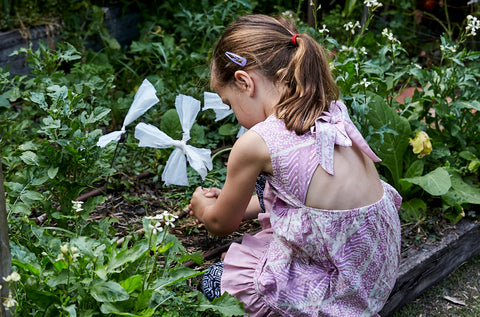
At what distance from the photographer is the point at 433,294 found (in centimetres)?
272

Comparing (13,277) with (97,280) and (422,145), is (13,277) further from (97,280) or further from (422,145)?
(422,145)

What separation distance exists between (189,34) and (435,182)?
6.72 ft

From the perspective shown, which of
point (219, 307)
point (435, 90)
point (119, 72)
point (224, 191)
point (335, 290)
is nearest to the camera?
point (219, 307)

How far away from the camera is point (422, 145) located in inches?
115

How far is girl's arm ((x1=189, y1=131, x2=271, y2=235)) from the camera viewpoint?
6.55ft

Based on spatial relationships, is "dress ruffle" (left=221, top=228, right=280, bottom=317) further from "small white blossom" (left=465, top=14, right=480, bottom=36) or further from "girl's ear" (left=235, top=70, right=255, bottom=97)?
"small white blossom" (left=465, top=14, right=480, bottom=36)

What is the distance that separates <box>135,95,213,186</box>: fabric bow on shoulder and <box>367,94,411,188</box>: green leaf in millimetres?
902

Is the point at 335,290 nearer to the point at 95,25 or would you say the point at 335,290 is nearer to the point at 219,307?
the point at 219,307

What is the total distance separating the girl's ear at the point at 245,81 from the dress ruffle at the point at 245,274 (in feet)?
1.88

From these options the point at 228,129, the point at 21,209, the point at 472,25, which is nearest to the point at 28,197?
the point at 21,209

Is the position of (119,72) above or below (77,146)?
below

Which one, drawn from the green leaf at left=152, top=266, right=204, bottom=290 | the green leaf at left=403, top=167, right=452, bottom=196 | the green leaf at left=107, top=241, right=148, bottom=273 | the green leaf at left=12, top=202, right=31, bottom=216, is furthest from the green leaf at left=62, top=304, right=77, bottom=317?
the green leaf at left=403, top=167, right=452, bottom=196

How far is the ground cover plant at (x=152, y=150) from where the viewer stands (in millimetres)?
1672

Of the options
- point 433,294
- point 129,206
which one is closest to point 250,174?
point 129,206
